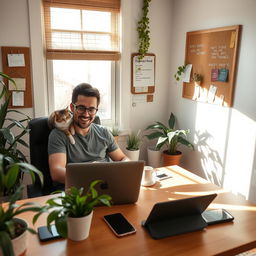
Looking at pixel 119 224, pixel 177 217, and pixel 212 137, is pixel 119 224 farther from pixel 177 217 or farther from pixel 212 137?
pixel 212 137

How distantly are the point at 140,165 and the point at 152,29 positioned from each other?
7.37 ft

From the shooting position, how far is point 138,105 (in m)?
3.26

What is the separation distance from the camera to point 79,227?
107 centimetres

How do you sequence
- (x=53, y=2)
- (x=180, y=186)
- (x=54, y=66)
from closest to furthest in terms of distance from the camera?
(x=180, y=186), (x=53, y=2), (x=54, y=66)

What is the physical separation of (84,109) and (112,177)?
0.78 m

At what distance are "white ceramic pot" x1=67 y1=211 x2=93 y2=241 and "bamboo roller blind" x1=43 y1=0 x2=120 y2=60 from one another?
6.60ft

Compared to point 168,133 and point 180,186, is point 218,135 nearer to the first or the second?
point 168,133

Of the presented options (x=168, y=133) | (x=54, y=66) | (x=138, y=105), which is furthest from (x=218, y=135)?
(x=54, y=66)

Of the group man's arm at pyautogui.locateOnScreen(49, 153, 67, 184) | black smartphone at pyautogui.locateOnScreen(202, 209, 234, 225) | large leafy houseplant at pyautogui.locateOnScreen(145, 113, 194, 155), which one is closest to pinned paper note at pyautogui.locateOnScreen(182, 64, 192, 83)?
large leafy houseplant at pyautogui.locateOnScreen(145, 113, 194, 155)

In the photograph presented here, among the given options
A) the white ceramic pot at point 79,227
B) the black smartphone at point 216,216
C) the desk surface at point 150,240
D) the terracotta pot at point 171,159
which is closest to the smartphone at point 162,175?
the desk surface at point 150,240

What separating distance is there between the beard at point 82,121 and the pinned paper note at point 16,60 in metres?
0.99

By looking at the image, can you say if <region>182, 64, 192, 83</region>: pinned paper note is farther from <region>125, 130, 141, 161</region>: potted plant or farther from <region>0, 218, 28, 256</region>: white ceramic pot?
<region>0, 218, 28, 256</region>: white ceramic pot

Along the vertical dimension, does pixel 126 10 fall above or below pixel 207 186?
above

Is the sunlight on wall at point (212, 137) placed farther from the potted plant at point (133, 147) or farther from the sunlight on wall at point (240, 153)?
the potted plant at point (133, 147)
